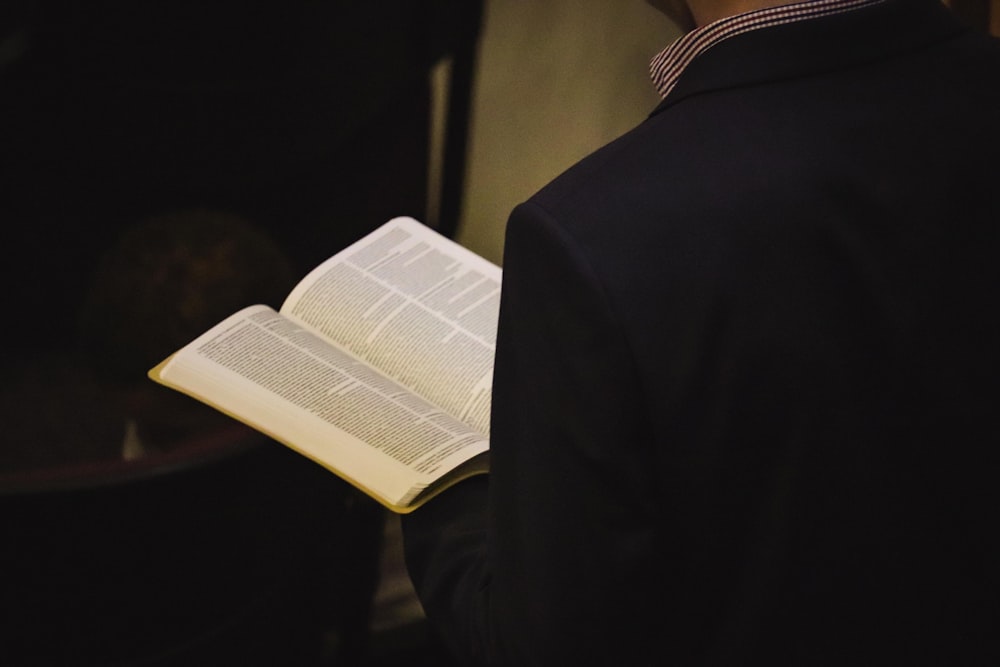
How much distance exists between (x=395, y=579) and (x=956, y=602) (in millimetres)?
1026

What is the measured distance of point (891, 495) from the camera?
0.50m

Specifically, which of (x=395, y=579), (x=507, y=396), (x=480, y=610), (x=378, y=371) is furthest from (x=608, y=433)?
(x=395, y=579)

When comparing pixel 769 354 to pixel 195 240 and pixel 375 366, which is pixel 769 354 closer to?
pixel 375 366

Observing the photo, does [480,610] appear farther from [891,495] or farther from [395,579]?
[395,579]

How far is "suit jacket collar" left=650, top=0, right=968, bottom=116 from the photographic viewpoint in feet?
1.53

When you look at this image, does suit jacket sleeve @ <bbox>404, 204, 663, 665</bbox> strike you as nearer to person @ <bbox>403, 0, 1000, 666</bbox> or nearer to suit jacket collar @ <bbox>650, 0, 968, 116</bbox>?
person @ <bbox>403, 0, 1000, 666</bbox>

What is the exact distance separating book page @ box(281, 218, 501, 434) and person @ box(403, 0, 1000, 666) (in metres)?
0.28

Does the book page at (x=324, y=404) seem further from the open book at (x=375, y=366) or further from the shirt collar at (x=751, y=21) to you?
the shirt collar at (x=751, y=21)

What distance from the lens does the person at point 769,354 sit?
446mm

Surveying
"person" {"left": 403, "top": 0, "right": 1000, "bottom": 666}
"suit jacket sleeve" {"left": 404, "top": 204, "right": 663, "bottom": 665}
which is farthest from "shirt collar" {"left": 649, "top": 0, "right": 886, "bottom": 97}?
"suit jacket sleeve" {"left": 404, "top": 204, "right": 663, "bottom": 665}

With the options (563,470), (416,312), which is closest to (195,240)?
(416,312)

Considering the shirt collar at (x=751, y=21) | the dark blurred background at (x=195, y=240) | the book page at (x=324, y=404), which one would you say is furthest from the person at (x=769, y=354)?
the dark blurred background at (x=195, y=240)

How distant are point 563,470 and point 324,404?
318 mm

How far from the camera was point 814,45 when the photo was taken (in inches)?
18.4
